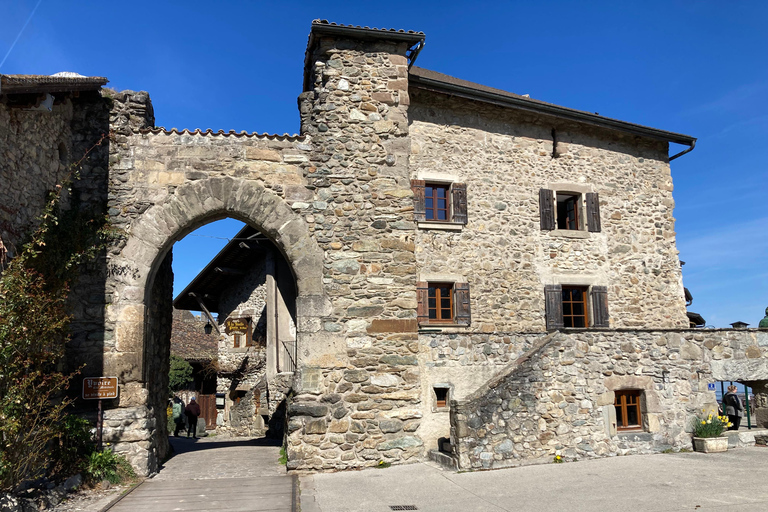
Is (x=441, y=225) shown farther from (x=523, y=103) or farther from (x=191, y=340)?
(x=191, y=340)

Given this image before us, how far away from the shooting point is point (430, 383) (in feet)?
29.4

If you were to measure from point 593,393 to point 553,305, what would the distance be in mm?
3815

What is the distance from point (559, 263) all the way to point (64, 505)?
9.46 m

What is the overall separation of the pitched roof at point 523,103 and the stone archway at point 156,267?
4.07 m

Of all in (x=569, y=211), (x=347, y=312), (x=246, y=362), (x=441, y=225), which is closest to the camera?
(x=347, y=312)

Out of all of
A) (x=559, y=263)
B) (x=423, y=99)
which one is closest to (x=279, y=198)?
(x=423, y=99)

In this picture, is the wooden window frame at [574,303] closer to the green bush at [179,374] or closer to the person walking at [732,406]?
the person walking at [732,406]

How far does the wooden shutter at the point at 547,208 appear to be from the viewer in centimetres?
1198

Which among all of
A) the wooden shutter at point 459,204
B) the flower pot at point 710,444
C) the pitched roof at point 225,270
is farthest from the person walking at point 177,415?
the flower pot at point 710,444

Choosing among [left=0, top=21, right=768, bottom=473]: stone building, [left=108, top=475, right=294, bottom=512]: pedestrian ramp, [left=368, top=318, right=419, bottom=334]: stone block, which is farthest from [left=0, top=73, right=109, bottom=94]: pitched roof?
[left=368, top=318, right=419, bottom=334]: stone block

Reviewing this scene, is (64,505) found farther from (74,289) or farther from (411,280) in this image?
(411,280)

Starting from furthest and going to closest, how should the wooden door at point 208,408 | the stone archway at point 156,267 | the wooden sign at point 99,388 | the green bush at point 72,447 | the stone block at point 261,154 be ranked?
the wooden door at point 208,408 < the stone block at point 261,154 < the stone archway at point 156,267 < the wooden sign at point 99,388 < the green bush at point 72,447

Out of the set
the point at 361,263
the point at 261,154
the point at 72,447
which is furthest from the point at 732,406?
the point at 72,447

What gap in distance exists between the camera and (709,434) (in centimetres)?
838
